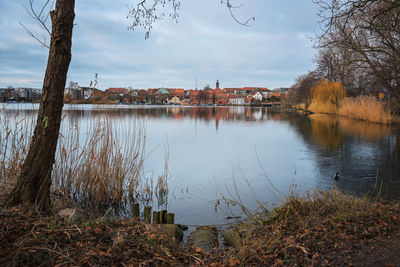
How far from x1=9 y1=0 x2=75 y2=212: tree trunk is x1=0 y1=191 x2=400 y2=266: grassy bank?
1.16 feet

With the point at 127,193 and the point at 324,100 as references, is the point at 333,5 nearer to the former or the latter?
the point at 127,193

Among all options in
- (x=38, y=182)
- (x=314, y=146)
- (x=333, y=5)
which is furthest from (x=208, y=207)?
(x=314, y=146)

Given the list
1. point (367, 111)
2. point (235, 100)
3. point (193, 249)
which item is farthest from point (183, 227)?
point (235, 100)

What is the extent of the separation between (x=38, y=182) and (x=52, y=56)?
5.36 feet

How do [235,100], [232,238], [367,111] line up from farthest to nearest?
[235,100]
[367,111]
[232,238]

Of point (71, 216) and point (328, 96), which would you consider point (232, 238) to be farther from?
point (328, 96)

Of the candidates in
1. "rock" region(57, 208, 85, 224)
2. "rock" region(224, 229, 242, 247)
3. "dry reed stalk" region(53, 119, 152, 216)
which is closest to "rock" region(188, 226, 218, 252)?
"rock" region(224, 229, 242, 247)

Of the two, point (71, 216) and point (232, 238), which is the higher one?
point (71, 216)

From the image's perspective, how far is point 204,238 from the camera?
4629 millimetres

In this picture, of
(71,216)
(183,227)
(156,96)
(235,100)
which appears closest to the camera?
(71,216)

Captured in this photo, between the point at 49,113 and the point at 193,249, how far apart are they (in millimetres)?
2539

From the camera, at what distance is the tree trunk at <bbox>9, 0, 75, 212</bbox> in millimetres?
3900

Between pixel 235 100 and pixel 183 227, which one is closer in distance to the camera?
pixel 183 227

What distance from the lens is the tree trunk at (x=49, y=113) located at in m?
3.90
